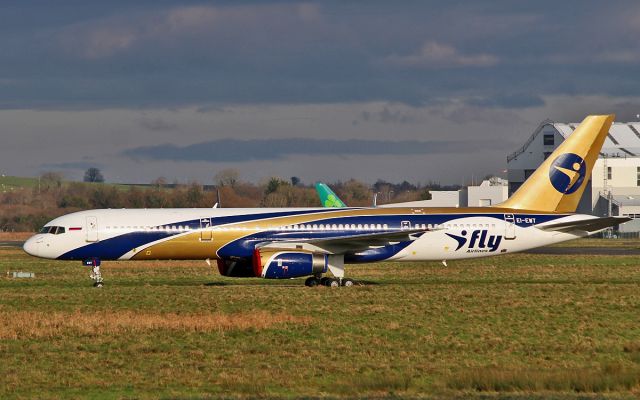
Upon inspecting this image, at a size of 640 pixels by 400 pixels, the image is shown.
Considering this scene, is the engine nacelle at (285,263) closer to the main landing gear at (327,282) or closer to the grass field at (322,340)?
the grass field at (322,340)

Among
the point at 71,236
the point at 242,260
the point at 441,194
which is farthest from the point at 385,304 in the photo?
the point at 441,194

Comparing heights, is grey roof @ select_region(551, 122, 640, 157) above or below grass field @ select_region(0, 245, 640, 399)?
above

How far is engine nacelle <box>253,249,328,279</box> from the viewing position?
45.2 m

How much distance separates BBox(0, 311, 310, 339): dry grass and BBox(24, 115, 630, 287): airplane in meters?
13.1

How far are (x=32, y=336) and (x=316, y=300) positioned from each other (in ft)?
43.1

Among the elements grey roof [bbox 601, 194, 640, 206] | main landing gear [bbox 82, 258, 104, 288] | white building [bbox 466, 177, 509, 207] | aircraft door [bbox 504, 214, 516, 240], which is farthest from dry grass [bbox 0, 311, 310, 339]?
white building [bbox 466, 177, 509, 207]

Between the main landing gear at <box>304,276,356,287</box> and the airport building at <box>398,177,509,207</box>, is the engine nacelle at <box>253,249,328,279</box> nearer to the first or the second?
the main landing gear at <box>304,276,356,287</box>

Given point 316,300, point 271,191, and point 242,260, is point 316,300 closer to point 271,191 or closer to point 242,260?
point 242,260

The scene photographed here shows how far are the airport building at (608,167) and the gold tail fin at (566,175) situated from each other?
246ft

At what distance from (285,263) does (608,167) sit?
92.9 m

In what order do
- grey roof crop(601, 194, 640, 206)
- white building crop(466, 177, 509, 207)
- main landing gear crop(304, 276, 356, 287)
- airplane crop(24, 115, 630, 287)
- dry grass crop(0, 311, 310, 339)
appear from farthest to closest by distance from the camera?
white building crop(466, 177, 509, 207), grey roof crop(601, 194, 640, 206), airplane crop(24, 115, 630, 287), main landing gear crop(304, 276, 356, 287), dry grass crop(0, 311, 310, 339)

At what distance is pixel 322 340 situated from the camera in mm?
28750

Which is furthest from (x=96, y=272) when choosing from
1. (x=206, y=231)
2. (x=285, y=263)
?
(x=285, y=263)

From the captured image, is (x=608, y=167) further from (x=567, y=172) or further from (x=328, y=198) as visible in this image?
(x=567, y=172)
